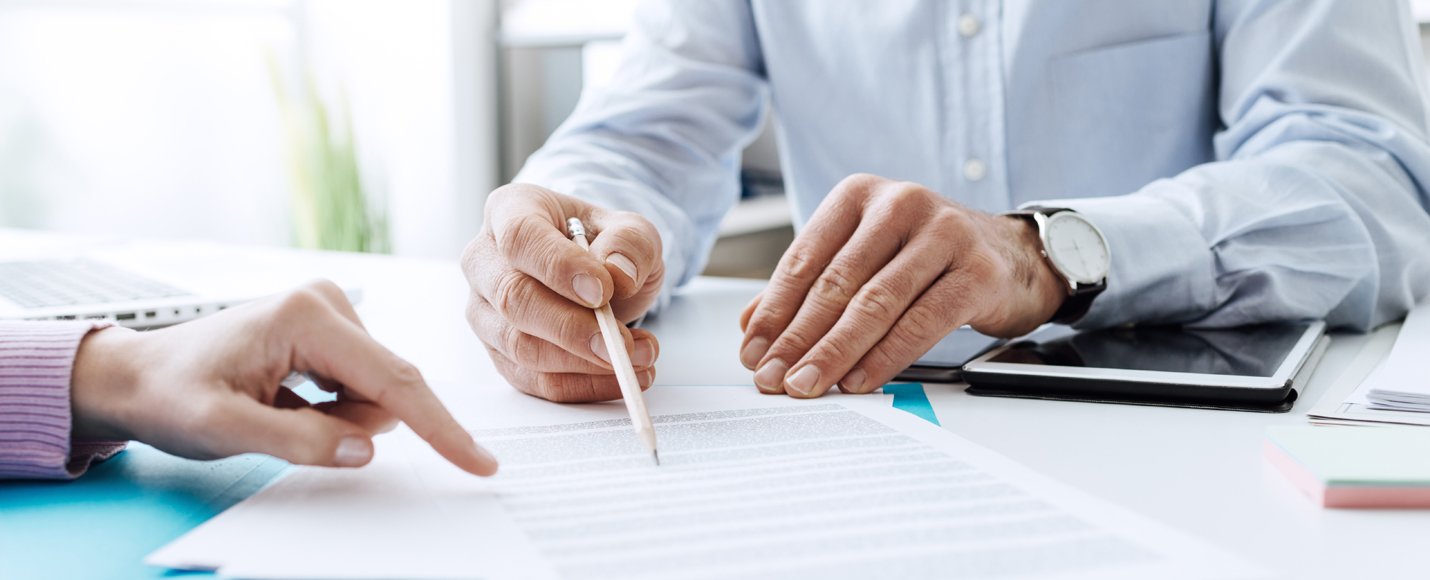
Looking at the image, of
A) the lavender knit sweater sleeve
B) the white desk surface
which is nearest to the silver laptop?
the white desk surface

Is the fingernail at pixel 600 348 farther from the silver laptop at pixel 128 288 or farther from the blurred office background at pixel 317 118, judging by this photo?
the blurred office background at pixel 317 118

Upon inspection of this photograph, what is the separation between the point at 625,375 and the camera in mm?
570

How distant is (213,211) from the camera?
9.26ft

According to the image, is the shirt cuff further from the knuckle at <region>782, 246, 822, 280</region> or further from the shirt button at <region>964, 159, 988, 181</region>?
the shirt button at <region>964, 159, 988, 181</region>

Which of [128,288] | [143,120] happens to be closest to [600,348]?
[128,288]

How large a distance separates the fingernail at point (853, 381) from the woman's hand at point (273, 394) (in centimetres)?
25

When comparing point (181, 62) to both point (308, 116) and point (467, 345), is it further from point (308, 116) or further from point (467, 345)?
point (467, 345)

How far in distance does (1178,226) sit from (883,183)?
0.26 metres

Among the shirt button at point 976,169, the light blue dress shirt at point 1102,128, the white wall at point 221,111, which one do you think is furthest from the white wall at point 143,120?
the shirt button at point 976,169

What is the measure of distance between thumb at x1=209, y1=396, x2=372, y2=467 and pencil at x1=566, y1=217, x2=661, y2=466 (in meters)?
0.13

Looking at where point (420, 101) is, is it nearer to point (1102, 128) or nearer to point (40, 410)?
point (1102, 128)

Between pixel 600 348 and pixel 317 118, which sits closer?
pixel 600 348

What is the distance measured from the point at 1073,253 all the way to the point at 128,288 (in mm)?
743

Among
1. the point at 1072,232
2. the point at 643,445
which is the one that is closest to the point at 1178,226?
the point at 1072,232
